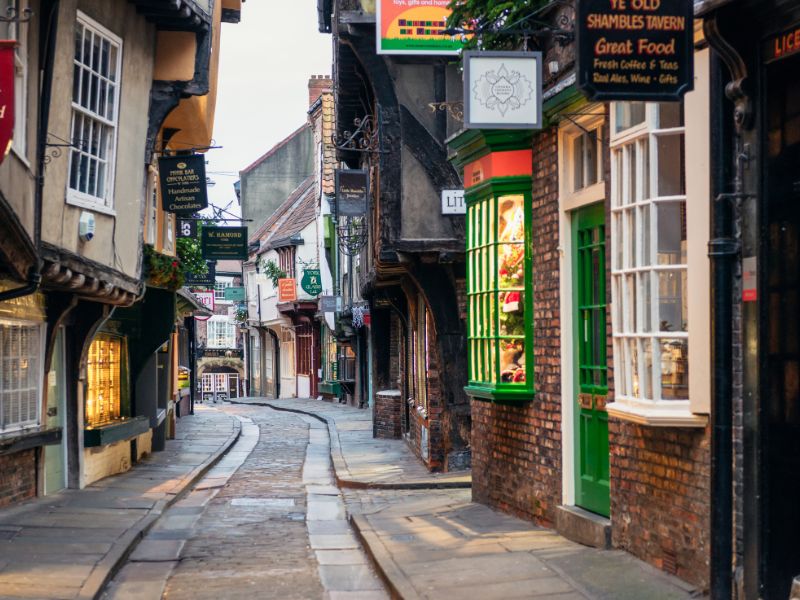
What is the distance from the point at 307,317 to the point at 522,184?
37.4 metres

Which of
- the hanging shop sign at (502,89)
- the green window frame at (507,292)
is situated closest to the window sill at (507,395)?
the green window frame at (507,292)

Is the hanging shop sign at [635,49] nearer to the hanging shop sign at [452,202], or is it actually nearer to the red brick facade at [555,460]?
the red brick facade at [555,460]

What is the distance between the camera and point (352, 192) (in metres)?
22.5

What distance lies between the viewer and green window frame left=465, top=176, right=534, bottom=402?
11383mm

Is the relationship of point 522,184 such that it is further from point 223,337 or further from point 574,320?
point 223,337

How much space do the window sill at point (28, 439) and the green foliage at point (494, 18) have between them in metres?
6.78

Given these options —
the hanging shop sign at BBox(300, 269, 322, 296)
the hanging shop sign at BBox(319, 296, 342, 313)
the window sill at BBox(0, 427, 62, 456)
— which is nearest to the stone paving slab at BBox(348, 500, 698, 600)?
the window sill at BBox(0, 427, 62, 456)

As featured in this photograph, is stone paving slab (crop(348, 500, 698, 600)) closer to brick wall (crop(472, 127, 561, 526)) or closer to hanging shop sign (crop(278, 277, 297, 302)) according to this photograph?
brick wall (crop(472, 127, 561, 526))

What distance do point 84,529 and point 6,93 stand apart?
5.60m

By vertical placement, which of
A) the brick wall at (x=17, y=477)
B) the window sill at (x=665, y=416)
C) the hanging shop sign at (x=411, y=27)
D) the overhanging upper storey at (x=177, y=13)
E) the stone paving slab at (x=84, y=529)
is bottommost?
the stone paving slab at (x=84, y=529)

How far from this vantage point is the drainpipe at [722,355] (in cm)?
699

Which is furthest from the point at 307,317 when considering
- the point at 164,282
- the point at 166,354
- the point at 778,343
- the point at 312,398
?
the point at 778,343

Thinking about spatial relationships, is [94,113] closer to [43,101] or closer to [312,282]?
[43,101]

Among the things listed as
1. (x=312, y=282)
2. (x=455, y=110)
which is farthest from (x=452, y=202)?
(x=312, y=282)
